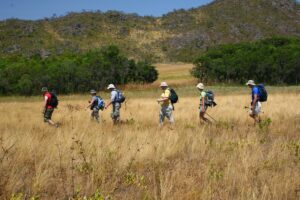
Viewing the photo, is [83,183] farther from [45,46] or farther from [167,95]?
[45,46]

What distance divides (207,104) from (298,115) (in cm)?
548

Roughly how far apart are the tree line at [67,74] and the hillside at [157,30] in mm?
43569

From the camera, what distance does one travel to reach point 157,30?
407 ft

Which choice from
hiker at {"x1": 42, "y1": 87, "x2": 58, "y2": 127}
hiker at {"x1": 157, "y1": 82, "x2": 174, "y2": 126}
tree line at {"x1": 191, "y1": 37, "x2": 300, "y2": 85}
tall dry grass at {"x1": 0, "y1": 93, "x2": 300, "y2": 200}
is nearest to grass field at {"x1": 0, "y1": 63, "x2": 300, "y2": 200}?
tall dry grass at {"x1": 0, "y1": 93, "x2": 300, "y2": 200}

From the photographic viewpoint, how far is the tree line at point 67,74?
170 feet

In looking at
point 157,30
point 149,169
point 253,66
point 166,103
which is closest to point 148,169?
point 149,169

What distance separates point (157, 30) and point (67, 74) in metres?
74.2

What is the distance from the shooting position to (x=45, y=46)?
10281 cm

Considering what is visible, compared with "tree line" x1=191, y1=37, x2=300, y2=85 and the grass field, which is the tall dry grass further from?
"tree line" x1=191, y1=37, x2=300, y2=85

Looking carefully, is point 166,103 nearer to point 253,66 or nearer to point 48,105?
point 48,105

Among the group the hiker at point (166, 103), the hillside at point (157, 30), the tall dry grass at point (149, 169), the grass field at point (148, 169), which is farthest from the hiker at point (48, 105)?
the hillside at point (157, 30)

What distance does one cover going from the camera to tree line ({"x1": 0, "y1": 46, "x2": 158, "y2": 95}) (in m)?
51.8

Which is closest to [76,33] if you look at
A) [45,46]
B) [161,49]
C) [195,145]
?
[45,46]

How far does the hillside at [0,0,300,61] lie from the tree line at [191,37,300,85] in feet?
130
